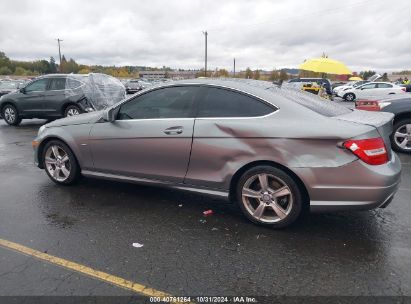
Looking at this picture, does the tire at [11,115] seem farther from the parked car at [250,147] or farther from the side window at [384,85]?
the side window at [384,85]

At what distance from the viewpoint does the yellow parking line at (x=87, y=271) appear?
2.63 m

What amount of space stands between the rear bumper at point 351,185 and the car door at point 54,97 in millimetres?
9888

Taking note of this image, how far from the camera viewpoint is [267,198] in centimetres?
360

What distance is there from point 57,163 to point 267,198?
316 centimetres

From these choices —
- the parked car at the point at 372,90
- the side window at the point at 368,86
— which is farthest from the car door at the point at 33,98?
the side window at the point at 368,86

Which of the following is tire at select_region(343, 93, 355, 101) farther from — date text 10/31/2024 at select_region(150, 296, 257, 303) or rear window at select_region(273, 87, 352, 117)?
date text 10/31/2024 at select_region(150, 296, 257, 303)

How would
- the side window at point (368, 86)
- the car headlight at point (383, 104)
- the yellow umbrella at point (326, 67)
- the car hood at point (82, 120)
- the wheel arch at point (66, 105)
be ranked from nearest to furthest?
the car hood at point (82, 120)
the car headlight at point (383, 104)
the wheel arch at point (66, 105)
the yellow umbrella at point (326, 67)
the side window at point (368, 86)

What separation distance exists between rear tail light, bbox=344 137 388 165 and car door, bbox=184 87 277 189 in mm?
831

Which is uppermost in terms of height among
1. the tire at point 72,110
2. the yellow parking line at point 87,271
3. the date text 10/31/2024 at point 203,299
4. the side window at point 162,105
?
the side window at point 162,105

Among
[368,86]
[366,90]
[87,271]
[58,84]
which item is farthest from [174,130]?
[368,86]

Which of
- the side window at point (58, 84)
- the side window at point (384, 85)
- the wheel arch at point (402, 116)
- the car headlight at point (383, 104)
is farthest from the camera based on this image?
the side window at point (384, 85)

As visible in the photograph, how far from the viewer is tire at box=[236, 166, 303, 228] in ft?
11.4

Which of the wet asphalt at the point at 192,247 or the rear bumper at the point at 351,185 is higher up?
the rear bumper at the point at 351,185

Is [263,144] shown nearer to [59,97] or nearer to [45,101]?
[59,97]
